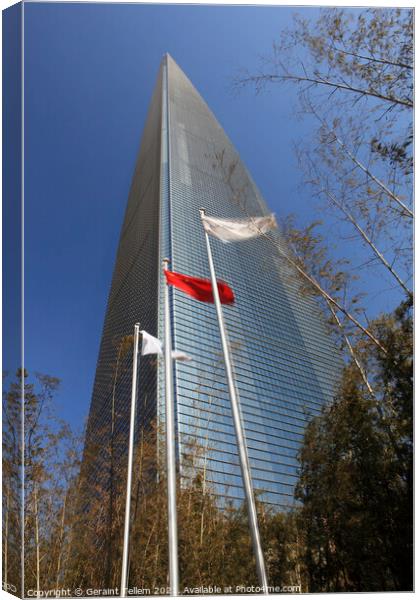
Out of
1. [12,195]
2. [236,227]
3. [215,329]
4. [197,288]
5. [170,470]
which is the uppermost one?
[215,329]

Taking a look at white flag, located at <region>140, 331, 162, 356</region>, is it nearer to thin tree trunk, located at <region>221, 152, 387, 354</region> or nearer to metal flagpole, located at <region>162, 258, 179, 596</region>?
metal flagpole, located at <region>162, 258, 179, 596</region>

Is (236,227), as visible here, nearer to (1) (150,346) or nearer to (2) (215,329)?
(1) (150,346)

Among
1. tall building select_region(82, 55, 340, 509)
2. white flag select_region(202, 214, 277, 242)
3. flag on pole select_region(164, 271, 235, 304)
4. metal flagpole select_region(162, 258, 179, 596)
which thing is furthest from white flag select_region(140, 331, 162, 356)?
tall building select_region(82, 55, 340, 509)

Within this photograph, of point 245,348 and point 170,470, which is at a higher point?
point 245,348

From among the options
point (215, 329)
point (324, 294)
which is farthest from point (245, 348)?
point (324, 294)

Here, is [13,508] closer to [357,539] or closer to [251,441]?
[357,539]

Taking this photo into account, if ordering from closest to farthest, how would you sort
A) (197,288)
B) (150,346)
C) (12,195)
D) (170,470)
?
(170,470) → (150,346) → (197,288) → (12,195)

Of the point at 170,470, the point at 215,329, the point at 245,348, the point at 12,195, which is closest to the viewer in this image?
the point at 170,470
